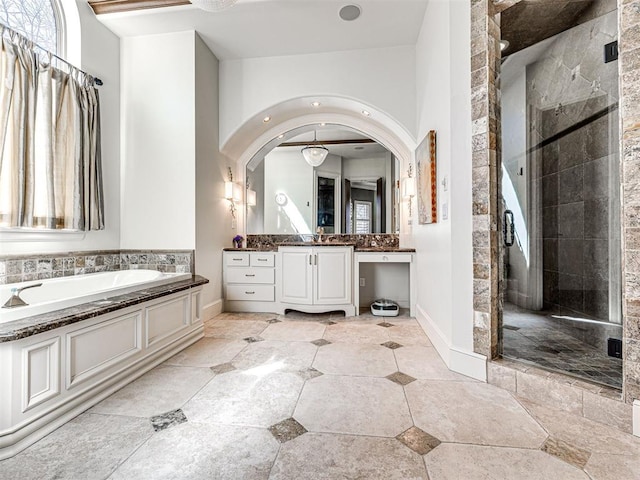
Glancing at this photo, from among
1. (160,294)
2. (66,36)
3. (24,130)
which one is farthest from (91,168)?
(160,294)

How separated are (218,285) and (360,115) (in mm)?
2839

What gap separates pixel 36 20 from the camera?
2.59 metres

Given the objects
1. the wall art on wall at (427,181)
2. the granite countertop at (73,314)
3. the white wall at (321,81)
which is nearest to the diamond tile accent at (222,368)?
the granite countertop at (73,314)

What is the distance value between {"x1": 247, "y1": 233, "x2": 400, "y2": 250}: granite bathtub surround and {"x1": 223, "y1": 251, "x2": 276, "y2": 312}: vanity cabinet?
1.30 feet

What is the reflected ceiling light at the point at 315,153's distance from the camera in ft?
13.7

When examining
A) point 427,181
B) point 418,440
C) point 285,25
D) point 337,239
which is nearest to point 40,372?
point 418,440

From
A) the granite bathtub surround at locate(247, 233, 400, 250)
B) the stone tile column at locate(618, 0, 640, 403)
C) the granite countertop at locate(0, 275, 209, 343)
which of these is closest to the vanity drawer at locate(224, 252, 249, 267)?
the granite bathtub surround at locate(247, 233, 400, 250)

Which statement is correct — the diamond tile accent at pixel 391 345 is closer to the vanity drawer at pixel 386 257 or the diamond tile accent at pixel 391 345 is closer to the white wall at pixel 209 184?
the vanity drawer at pixel 386 257

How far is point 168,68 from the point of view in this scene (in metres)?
3.20

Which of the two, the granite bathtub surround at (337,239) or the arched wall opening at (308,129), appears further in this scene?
the granite bathtub surround at (337,239)

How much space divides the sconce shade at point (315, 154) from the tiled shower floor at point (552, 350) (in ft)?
9.73

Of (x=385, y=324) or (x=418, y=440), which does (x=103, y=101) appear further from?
(x=418, y=440)

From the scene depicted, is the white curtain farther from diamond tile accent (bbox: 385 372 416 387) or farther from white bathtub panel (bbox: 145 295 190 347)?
diamond tile accent (bbox: 385 372 416 387)

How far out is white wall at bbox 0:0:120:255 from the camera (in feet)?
9.13
